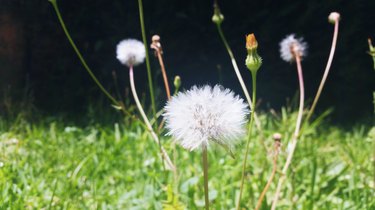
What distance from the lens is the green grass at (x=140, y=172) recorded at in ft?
5.05

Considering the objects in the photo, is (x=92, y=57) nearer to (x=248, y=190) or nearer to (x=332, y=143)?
(x=332, y=143)

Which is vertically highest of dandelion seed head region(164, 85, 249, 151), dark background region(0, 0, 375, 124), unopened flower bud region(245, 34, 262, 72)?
dark background region(0, 0, 375, 124)

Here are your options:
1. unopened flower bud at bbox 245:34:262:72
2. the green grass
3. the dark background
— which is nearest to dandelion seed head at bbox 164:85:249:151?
unopened flower bud at bbox 245:34:262:72

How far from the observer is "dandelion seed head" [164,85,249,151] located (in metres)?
0.92

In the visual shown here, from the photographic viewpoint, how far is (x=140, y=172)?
184 centimetres

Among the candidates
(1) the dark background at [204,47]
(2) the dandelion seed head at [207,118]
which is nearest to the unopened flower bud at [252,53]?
(2) the dandelion seed head at [207,118]

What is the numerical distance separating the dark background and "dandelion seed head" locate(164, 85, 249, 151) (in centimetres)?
195

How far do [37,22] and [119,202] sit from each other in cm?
154

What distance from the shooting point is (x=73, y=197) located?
1580mm

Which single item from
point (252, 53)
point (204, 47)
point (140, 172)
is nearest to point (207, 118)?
point (252, 53)

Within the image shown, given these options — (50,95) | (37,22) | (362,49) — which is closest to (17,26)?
(37,22)

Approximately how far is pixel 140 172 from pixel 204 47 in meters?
1.67

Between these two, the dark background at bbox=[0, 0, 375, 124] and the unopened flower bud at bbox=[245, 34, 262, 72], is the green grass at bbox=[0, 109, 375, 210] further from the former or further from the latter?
the dark background at bbox=[0, 0, 375, 124]

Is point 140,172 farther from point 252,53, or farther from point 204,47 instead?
point 204,47
